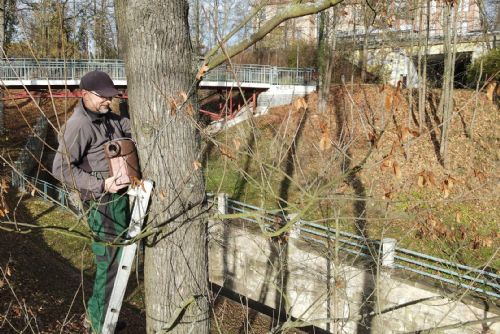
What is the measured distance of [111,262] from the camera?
368cm

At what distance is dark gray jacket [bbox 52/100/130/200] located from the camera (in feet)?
10.6

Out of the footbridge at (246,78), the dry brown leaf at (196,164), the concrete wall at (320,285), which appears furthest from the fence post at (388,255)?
the footbridge at (246,78)

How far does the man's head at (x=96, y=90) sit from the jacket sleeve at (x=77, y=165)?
0.69 ft

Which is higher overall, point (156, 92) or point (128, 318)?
point (156, 92)

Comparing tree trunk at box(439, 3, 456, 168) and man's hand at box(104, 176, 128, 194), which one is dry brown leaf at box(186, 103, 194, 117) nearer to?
man's hand at box(104, 176, 128, 194)

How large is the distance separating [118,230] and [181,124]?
42.1 inches

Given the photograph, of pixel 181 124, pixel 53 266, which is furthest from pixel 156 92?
pixel 53 266

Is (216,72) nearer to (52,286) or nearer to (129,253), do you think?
(52,286)

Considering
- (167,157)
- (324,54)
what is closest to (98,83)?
(167,157)

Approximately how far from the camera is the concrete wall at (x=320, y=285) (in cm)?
815

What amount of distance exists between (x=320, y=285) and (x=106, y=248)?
290 inches

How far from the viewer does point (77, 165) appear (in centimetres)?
348

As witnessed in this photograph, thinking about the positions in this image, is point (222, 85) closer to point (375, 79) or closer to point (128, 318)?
point (375, 79)

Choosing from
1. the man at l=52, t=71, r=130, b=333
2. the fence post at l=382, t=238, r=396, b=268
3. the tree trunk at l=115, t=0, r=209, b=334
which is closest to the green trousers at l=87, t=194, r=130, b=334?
the man at l=52, t=71, r=130, b=333
